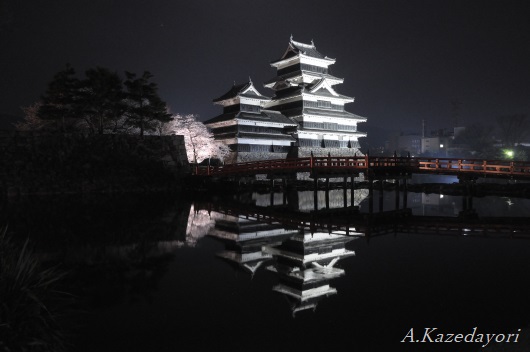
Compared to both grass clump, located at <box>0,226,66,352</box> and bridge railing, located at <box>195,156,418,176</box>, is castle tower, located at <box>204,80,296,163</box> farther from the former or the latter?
grass clump, located at <box>0,226,66,352</box>

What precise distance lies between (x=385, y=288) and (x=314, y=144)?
37454 mm

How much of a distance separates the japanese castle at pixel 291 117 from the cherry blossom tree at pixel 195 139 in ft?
3.92

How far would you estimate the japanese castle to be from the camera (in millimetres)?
41438

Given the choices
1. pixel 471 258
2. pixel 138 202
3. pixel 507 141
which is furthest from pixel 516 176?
pixel 507 141

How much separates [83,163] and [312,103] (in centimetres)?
Answer: 2714

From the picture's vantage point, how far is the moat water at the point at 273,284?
6223mm

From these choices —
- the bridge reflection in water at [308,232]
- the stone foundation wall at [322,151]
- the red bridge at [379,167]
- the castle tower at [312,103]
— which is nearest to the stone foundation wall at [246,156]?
the stone foundation wall at [322,151]

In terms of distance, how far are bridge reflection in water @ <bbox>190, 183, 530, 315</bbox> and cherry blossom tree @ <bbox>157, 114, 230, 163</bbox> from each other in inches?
697

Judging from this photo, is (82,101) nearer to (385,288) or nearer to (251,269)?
(251,269)

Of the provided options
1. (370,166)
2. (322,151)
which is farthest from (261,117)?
(370,166)

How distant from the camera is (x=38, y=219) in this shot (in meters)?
17.2

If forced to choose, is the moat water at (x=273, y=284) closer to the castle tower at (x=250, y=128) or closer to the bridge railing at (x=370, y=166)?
the bridge railing at (x=370, y=166)

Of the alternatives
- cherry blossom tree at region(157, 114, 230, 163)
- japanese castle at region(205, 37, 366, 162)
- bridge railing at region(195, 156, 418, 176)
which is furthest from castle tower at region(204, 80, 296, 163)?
bridge railing at region(195, 156, 418, 176)

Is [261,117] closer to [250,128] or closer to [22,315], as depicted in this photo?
[250,128]
